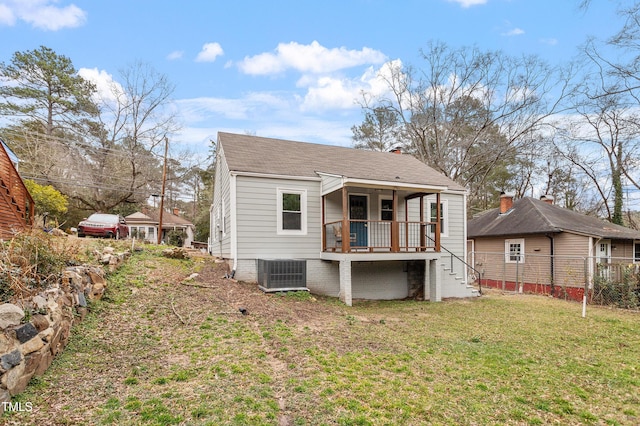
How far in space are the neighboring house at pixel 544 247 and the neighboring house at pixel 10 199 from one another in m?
16.4

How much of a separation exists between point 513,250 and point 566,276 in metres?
2.90

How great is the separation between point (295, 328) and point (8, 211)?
6.22 m

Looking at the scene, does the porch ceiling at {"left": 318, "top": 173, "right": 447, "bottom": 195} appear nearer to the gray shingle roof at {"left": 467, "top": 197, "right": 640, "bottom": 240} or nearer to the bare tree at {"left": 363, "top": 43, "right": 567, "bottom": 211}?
the gray shingle roof at {"left": 467, "top": 197, "right": 640, "bottom": 240}

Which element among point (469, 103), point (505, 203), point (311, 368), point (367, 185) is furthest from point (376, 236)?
point (469, 103)

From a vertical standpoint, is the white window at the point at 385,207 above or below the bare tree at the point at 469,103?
below

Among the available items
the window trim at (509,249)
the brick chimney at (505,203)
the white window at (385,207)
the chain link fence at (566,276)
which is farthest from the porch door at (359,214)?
the brick chimney at (505,203)

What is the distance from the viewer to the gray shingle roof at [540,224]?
14.6m

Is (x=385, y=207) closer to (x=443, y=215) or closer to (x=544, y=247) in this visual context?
(x=443, y=215)

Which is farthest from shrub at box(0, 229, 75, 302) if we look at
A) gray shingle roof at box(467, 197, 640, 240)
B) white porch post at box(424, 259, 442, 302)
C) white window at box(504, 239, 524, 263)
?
white window at box(504, 239, 524, 263)

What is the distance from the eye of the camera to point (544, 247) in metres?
15.2

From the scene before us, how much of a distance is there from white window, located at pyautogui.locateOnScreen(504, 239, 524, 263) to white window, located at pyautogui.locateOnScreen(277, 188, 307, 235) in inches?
446

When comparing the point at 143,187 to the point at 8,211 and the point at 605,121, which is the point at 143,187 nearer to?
the point at 8,211

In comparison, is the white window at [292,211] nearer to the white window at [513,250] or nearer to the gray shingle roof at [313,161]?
the gray shingle roof at [313,161]

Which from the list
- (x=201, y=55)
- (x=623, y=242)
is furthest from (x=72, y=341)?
(x=623, y=242)
